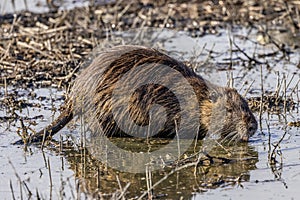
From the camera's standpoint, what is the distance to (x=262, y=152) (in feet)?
15.2

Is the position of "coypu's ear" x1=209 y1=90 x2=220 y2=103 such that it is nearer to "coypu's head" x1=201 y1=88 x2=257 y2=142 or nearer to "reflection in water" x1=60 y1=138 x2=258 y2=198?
"coypu's head" x1=201 y1=88 x2=257 y2=142

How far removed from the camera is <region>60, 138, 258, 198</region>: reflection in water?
3.95m

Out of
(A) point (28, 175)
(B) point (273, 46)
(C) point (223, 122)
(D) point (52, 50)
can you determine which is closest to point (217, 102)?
(C) point (223, 122)

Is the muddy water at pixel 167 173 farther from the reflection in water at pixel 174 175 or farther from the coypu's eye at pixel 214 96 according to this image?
the coypu's eye at pixel 214 96

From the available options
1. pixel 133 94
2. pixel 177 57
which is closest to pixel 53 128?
pixel 133 94

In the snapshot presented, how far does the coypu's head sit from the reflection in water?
14 cm

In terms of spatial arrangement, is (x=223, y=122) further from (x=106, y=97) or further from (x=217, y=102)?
(x=106, y=97)

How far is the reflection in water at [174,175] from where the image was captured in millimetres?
3945

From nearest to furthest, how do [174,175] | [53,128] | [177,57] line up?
[174,175] → [53,128] → [177,57]

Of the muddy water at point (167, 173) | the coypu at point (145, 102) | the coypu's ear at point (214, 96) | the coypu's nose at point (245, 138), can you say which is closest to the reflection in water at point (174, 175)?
the muddy water at point (167, 173)

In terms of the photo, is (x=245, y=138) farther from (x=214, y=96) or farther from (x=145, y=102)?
(x=145, y=102)

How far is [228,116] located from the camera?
4.89 meters

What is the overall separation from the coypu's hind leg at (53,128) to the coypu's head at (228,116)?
84 cm

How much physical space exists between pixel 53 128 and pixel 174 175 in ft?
3.23
